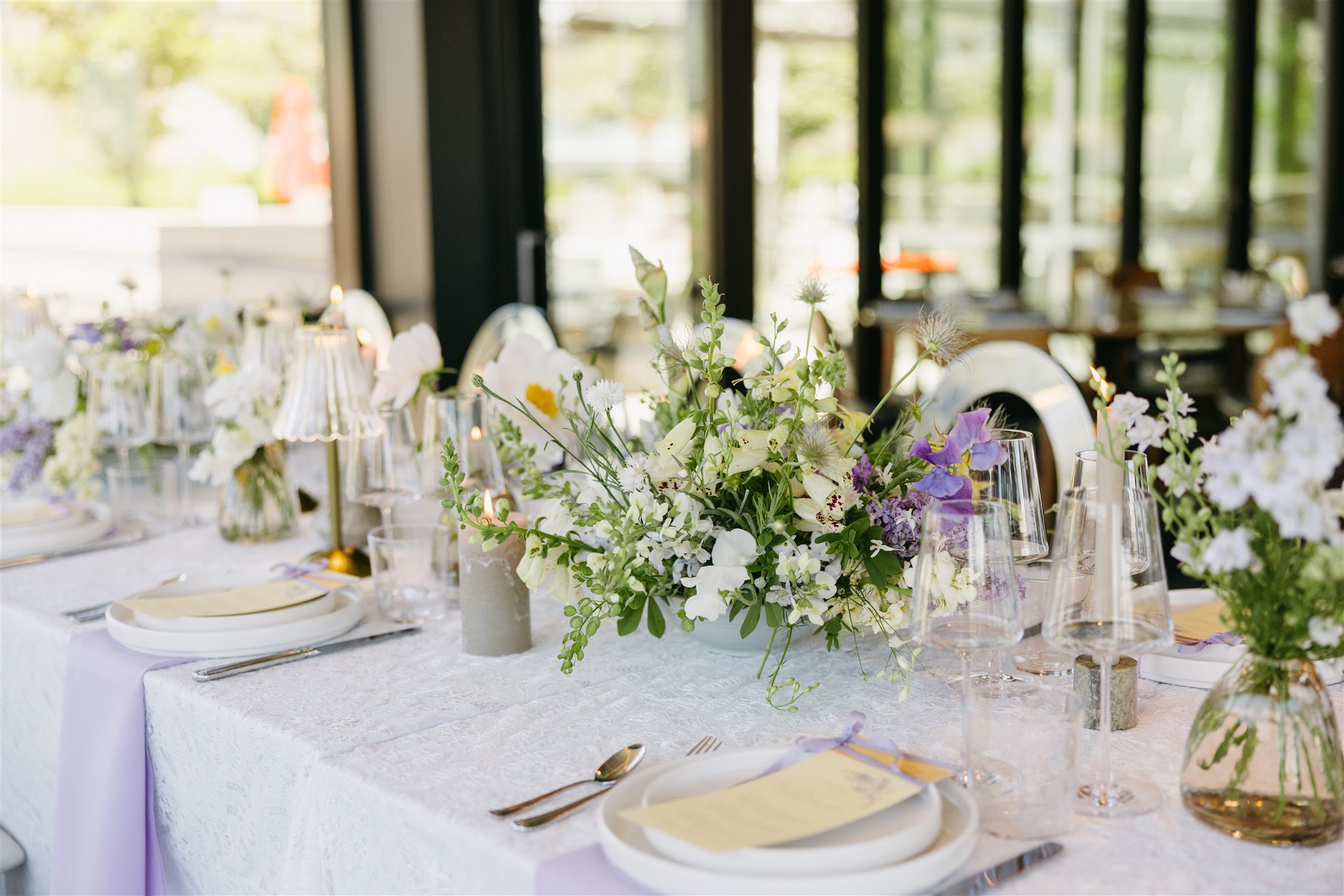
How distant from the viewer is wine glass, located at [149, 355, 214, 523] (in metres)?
1.92

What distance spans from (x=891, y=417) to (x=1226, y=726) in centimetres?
321

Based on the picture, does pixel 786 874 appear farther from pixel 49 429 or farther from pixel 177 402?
pixel 49 429

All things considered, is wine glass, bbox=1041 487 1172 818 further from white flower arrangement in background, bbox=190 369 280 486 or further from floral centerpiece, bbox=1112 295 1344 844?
white flower arrangement in background, bbox=190 369 280 486

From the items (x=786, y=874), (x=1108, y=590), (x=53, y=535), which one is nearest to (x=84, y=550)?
(x=53, y=535)

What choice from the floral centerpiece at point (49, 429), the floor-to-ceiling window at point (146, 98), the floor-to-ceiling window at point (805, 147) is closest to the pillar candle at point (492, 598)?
the floral centerpiece at point (49, 429)

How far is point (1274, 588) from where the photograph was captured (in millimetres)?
910

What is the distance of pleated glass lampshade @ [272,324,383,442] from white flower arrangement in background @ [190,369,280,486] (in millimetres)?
183

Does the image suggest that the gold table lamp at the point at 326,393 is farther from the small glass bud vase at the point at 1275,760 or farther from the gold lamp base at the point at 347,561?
the small glass bud vase at the point at 1275,760

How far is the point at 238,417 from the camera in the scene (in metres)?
1.84

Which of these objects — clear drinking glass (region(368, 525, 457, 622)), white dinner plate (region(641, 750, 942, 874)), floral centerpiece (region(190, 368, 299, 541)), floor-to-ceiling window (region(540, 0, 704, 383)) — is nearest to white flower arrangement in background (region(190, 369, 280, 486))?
floral centerpiece (region(190, 368, 299, 541))

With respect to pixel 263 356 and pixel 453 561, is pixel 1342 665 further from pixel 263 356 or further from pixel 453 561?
pixel 263 356

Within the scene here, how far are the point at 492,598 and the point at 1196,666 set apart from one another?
70 centimetres

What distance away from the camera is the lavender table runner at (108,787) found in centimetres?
130

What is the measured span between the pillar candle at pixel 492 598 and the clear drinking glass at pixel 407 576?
15cm
